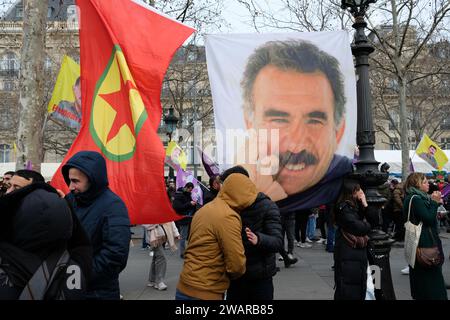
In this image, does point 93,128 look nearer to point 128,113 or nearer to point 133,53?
point 128,113

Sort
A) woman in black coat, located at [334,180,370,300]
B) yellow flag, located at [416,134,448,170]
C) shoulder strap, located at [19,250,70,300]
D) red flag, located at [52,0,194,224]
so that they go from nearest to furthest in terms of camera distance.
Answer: shoulder strap, located at [19,250,70,300]
red flag, located at [52,0,194,224]
woman in black coat, located at [334,180,370,300]
yellow flag, located at [416,134,448,170]

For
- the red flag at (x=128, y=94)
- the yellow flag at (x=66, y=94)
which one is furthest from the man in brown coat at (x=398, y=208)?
the red flag at (x=128, y=94)

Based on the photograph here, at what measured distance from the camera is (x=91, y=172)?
117 inches

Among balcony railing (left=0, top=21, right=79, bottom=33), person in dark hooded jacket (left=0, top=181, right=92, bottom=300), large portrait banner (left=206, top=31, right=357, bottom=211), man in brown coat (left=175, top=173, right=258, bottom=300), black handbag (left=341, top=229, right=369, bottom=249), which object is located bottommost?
black handbag (left=341, top=229, right=369, bottom=249)

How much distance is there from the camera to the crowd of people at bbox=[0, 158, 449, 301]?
6.32 ft

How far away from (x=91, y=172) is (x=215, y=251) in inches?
39.5

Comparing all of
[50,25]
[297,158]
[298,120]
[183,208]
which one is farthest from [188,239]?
[50,25]

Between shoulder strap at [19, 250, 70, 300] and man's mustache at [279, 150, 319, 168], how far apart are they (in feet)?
11.0

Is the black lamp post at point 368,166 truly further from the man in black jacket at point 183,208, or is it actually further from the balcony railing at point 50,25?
the balcony railing at point 50,25

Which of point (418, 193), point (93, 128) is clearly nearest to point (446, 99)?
point (418, 193)

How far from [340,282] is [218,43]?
2.96 metres

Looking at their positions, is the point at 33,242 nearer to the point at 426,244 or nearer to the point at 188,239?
the point at 188,239

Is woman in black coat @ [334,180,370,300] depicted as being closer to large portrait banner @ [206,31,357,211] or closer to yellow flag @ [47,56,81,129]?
large portrait banner @ [206,31,357,211]

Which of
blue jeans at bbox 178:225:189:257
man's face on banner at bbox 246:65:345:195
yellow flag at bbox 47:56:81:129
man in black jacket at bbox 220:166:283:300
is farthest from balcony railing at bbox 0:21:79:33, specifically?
man in black jacket at bbox 220:166:283:300
